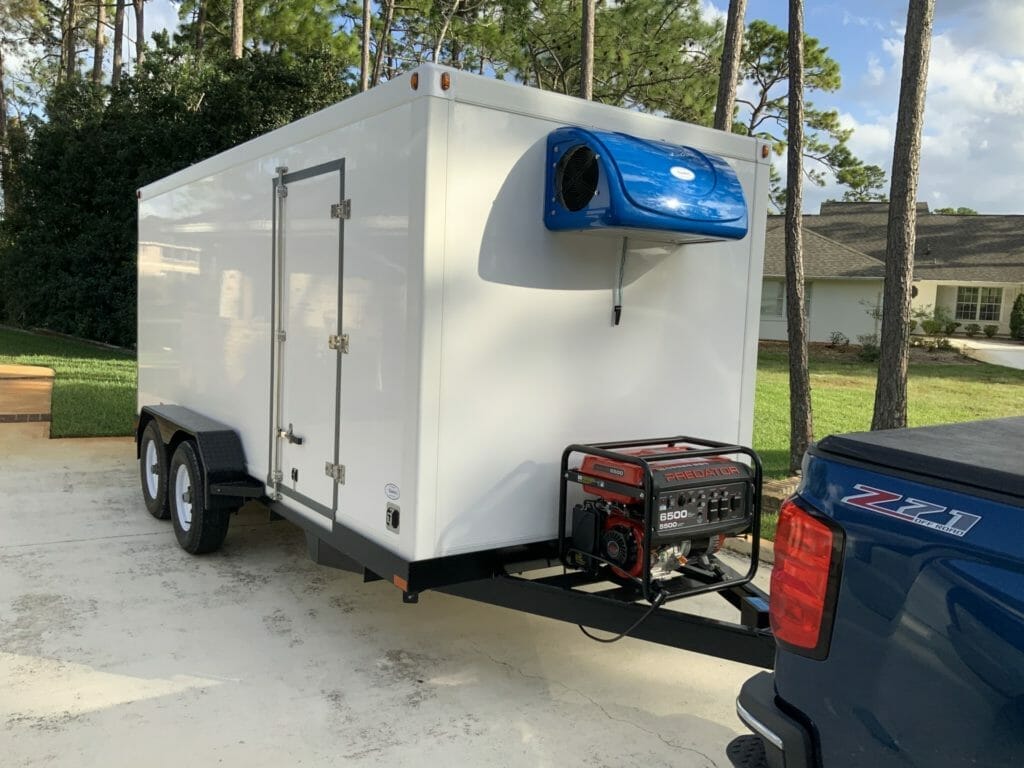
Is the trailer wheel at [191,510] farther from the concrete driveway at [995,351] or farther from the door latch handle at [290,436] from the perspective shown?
the concrete driveway at [995,351]

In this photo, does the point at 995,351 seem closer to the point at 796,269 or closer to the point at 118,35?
the point at 796,269

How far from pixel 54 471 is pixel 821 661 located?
26.8ft

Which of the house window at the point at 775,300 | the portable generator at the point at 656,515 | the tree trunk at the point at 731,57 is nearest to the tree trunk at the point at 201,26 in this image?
the house window at the point at 775,300

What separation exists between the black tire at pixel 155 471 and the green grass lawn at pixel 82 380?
151 inches

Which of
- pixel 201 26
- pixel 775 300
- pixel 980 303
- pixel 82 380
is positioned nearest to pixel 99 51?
pixel 201 26

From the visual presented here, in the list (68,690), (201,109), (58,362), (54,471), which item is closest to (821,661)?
(68,690)

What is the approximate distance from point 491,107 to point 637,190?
711 millimetres

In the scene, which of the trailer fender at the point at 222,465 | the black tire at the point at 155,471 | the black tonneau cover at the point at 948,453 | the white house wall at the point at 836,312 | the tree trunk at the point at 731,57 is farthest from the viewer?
the white house wall at the point at 836,312

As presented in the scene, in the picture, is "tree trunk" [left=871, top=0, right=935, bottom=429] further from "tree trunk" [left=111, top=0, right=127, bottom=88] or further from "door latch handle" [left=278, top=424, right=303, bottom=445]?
"tree trunk" [left=111, top=0, right=127, bottom=88]

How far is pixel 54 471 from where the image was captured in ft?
26.9

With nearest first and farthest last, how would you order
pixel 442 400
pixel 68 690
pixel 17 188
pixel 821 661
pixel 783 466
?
pixel 821 661 < pixel 442 400 < pixel 68 690 < pixel 783 466 < pixel 17 188

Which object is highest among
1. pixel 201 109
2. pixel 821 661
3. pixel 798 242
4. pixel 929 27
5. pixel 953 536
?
pixel 201 109

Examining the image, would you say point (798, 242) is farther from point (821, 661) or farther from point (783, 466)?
point (821, 661)

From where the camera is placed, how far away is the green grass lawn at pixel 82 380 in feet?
34.8
